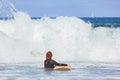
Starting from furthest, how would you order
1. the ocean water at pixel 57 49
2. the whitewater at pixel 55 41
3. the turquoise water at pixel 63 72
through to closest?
the whitewater at pixel 55 41 → the ocean water at pixel 57 49 → the turquoise water at pixel 63 72

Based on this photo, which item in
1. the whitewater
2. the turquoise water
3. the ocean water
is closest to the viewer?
the turquoise water

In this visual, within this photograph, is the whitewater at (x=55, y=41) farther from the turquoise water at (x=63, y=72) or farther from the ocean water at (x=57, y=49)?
the turquoise water at (x=63, y=72)

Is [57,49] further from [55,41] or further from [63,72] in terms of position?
[63,72]

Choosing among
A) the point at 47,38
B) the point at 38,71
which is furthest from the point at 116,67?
the point at 47,38

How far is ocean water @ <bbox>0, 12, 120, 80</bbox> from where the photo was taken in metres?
18.2

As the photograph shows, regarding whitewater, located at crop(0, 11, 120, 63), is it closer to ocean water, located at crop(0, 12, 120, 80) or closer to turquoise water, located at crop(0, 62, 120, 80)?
ocean water, located at crop(0, 12, 120, 80)

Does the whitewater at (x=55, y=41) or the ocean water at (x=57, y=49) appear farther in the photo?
the whitewater at (x=55, y=41)

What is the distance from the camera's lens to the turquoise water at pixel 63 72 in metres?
17.0

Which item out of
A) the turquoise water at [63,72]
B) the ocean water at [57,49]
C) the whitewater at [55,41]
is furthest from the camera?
the whitewater at [55,41]

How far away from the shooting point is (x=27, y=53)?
83.3 ft

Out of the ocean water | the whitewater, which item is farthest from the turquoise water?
the whitewater

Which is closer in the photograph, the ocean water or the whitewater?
the ocean water

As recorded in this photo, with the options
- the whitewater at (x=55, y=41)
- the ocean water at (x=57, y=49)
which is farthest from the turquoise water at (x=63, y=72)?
the whitewater at (x=55, y=41)

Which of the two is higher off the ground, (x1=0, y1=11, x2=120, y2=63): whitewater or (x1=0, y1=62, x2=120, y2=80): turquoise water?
(x1=0, y1=11, x2=120, y2=63): whitewater
